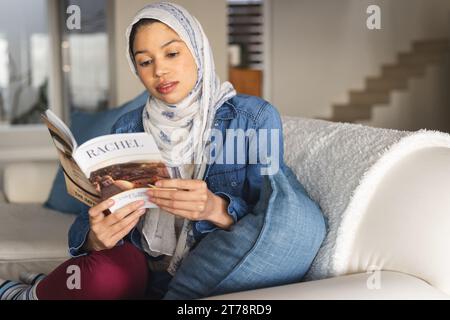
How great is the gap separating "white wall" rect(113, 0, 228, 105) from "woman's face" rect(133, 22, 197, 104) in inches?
94.1

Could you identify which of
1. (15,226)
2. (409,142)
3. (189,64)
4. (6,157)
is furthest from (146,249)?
(6,157)

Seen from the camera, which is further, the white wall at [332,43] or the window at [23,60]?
the white wall at [332,43]

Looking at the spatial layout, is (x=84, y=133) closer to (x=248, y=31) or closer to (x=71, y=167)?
(x=71, y=167)

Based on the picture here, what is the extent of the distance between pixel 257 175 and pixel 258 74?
4.99m

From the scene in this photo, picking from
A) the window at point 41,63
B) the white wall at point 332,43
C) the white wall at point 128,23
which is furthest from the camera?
the white wall at point 332,43

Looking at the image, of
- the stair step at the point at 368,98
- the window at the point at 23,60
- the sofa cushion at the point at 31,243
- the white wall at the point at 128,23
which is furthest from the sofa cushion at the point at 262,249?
the stair step at the point at 368,98

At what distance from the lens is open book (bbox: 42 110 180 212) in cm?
116

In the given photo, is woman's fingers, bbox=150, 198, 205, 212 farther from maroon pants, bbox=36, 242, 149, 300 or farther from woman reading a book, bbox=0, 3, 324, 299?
maroon pants, bbox=36, 242, 149, 300

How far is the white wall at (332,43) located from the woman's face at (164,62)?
577cm

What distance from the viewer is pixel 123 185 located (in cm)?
119

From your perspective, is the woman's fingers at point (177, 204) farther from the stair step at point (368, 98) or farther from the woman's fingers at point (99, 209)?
the stair step at point (368, 98)

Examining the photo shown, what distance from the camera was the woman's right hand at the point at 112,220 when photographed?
1211 mm

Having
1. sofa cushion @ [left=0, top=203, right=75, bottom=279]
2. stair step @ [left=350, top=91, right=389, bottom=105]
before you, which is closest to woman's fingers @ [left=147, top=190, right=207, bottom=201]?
sofa cushion @ [left=0, top=203, right=75, bottom=279]

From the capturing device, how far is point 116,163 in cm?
117
